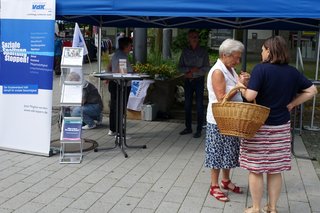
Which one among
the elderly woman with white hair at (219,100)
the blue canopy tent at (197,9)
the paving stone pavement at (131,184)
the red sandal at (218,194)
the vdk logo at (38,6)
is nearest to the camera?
the elderly woman with white hair at (219,100)

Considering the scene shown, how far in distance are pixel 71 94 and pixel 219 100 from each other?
8.21 ft

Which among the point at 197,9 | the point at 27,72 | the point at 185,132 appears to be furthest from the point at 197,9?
the point at 185,132

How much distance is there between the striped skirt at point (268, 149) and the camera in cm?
402

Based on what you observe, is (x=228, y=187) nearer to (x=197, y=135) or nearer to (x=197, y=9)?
(x=197, y=9)

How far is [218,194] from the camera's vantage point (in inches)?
188

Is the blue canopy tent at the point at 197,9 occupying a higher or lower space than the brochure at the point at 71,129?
higher

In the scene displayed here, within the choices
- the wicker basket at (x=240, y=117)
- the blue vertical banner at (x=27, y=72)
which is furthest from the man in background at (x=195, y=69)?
the wicker basket at (x=240, y=117)

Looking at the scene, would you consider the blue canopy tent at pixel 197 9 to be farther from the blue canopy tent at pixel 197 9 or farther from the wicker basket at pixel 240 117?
the wicker basket at pixel 240 117

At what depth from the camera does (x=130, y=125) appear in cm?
867

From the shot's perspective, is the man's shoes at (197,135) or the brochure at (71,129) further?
the man's shoes at (197,135)

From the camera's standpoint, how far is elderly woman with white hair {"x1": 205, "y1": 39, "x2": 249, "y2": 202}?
445 centimetres

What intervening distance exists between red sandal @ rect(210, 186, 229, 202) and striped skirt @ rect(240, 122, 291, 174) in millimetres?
753

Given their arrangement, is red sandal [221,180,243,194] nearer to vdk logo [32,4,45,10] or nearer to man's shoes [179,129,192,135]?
man's shoes [179,129,192,135]

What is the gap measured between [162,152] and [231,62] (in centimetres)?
261
